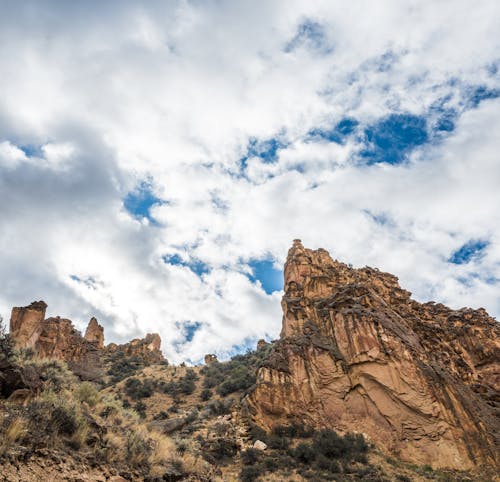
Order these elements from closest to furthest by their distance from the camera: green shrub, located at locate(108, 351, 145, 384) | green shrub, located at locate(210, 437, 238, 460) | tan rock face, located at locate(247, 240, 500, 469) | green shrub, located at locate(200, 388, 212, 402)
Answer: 1. green shrub, located at locate(210, 437, 238, 460)
2. tan rock face, located at locate(247, 240, 500, 469)
3. green shrub, located at locate(200, 388, 212, 402)
4. green shrub, located at locate(108, 351, 145, 384)

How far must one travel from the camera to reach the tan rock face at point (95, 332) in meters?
65.4

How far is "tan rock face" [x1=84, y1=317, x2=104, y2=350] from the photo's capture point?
65438 millimetres

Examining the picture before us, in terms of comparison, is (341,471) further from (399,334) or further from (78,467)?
(78,467)

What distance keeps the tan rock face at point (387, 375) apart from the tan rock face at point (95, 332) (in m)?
47.0

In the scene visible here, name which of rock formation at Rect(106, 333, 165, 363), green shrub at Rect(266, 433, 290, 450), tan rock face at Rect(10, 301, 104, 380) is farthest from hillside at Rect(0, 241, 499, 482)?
rock formation at Rect(106, 333, 165, 363)

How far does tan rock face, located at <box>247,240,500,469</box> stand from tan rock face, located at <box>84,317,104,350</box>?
47.0m

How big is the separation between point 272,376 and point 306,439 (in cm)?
503

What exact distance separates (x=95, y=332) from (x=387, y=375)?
59077 mm

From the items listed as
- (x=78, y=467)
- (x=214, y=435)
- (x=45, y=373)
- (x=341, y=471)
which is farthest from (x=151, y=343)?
(x=78, y=467)

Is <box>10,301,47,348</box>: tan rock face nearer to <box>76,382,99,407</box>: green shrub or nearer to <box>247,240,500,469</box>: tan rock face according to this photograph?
<box>247,240,500,469</box>: tan rock face

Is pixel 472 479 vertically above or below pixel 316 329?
below

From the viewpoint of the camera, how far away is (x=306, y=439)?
2303 centimetres

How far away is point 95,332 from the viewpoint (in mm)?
66500

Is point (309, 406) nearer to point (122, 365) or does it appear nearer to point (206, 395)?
point (206, 395)
